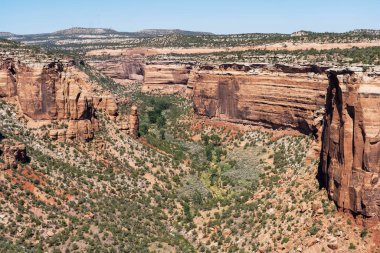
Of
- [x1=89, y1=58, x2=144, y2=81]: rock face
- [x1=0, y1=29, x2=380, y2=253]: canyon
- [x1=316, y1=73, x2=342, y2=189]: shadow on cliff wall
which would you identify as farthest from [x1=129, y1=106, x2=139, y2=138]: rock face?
[x1=89, y1=58, x2=144, y2=81]: rock face

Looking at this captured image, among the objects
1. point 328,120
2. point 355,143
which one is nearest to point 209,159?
point 328,120

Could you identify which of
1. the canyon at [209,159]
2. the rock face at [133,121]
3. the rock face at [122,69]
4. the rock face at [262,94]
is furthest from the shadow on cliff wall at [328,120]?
the rock face at [122,69]

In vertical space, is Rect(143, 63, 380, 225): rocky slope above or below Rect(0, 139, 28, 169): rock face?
above

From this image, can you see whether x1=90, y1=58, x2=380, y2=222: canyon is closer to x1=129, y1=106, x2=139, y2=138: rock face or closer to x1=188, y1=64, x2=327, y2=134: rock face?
x1=188, y1=64, x2=327, y2=134: rock face

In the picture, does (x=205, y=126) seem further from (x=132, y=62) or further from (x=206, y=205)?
(x=132, y=62)

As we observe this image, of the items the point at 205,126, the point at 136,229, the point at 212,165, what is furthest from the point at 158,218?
the point at 205,126

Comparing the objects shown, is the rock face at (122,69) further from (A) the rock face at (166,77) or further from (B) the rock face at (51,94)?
(B) the rock face at (51,94)

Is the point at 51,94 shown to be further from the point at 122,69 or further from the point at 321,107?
the point at 122,69
